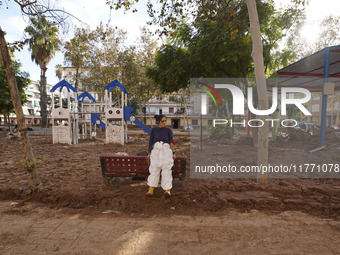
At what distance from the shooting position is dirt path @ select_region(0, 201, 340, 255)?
292 cm

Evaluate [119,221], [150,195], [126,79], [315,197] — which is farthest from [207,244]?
[126,79]

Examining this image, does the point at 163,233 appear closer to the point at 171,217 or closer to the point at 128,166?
the point at 171,217

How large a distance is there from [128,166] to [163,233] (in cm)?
192

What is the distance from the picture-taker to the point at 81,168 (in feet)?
23.5

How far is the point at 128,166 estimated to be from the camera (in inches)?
195

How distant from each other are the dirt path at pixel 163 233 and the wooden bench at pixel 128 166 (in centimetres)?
109

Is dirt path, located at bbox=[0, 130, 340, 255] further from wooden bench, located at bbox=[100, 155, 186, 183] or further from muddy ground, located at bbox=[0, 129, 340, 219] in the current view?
wooden bench, located at bbox=[100, 155, 186, 183]

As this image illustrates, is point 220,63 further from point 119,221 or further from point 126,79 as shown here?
point 126,79

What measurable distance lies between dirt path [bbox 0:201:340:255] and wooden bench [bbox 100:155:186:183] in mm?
1094

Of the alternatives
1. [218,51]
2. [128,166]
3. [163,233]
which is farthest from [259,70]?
[218,51]

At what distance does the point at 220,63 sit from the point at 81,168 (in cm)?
A: 784

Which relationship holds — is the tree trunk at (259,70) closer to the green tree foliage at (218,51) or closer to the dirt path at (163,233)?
the dirt path at (163,233)

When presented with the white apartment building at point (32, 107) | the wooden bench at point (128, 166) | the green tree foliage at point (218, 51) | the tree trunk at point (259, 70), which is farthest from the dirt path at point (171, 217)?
the white apartment building at point (32, 107)

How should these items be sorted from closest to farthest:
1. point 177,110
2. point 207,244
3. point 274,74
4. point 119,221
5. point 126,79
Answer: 1. point 207,244
2. point 119,221
3. point 274,74
4. point 126,79
5. point 177,110
